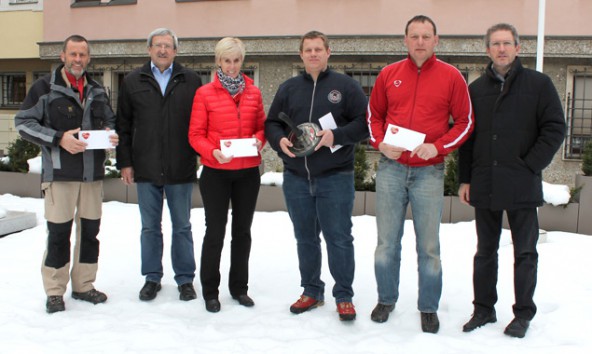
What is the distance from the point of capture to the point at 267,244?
6.88 meters

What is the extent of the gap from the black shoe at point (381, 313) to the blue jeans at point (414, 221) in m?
0.05

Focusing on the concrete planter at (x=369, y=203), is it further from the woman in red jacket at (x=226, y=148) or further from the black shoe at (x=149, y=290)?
the black shoe at (x=149, y=290)

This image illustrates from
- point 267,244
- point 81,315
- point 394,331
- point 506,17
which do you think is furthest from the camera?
point 506,17

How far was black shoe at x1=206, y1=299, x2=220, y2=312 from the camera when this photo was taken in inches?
180

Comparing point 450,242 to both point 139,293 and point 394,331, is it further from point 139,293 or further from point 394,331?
point 139,293

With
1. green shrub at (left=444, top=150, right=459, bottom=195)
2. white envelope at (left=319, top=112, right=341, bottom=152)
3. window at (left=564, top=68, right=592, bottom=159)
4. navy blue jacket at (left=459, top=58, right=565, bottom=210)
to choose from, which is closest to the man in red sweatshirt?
navy blue jacket at (left=459, top=58, right=565, bottom=210)

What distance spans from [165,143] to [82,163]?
2.27 ft

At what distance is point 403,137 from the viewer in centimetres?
395

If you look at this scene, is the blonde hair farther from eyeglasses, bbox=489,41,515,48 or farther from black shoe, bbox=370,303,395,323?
black shoe, bbox=370,303,395,323

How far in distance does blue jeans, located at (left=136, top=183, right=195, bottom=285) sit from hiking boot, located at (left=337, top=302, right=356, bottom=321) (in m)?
1.43

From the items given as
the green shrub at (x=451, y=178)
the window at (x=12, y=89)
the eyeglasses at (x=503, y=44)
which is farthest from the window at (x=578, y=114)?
the window at (x=12, y=89)

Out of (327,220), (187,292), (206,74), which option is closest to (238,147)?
(327,220)

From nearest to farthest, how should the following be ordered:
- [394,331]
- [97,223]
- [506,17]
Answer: [394,331] → [97,223] → [506,17]

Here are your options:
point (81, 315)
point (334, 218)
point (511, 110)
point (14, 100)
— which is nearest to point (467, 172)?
point (511, 110)
